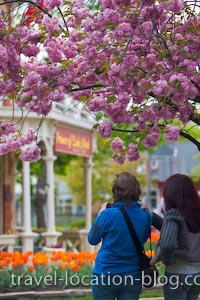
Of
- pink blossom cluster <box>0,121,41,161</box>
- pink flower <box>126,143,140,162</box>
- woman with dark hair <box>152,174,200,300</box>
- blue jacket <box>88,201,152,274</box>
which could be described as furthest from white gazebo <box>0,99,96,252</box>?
woman with dark hair <box>152,174,200,300</box>

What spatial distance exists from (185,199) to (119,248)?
0.66 m

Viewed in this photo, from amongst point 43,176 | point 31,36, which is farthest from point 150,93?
point 43,176

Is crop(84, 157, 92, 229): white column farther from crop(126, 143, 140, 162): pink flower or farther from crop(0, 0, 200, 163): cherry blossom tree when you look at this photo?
crop(0, 0, 200, 163): cherry blossom tree

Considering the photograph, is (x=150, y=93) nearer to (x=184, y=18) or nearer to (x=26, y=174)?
(x=184, y=18)

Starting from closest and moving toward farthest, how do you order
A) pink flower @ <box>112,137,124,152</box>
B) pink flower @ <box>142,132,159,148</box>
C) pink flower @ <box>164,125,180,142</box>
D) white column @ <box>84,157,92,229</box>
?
pink flower @ <box>164,125,180,142</box>
pink flower @ <box>142,132,159,148</box>
pink flower @ <box>112,137,124,152</box>
white column @ <box>84,157,92,229</box>

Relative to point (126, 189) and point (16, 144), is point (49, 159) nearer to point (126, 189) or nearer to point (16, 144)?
point (16, 144)

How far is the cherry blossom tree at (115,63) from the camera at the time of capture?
226 inches

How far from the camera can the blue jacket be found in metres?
5.66

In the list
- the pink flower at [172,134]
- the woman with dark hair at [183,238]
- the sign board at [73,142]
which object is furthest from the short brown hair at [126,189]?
the sign board at [73,142]

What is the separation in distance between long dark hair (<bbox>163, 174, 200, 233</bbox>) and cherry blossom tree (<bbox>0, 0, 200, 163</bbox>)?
0.66 metres

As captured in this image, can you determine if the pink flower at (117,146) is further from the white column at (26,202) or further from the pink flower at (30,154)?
the white column at (26,202)

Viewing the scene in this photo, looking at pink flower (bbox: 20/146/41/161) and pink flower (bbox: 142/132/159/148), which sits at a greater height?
pink flower (bbox: 142/132/159/148)

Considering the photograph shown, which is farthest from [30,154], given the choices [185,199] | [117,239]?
[185,199]

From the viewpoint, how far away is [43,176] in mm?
26266
